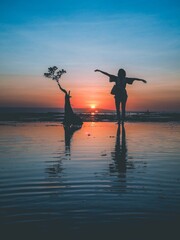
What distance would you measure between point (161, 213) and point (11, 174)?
3.68 m

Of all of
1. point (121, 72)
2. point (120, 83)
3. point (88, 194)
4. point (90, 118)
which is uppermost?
point (121, 72)

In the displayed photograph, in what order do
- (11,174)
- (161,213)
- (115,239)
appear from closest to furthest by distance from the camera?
(115,239) → (161,213) → (11,174)

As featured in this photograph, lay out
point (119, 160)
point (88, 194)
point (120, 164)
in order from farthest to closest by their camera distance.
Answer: point (119, 160) < point (120, 164) < point (88, 194)

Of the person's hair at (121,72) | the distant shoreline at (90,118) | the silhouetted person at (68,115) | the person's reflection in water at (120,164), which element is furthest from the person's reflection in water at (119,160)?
the distant shoreline at (90,118)

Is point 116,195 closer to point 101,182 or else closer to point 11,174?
point 101,182

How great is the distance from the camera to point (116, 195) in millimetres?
5492

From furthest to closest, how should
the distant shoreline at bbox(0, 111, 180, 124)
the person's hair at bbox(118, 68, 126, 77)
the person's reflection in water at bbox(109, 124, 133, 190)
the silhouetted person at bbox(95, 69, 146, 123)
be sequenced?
the distant shoreline at bbox(0, 111, 180, 124) < the silhouetted person at bbox(95, 69, 146, 123) < the person's hair at bbox(118, 68, 126, 77) < the person's reflection in water at bbox(109, 124, 133, 190)

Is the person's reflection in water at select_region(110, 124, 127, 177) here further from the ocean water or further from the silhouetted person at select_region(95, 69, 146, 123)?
the silhouetted person at select_region(95, 69, 146, 123)

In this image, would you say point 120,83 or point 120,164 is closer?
point 120,164

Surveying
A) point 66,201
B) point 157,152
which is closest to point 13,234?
point 66,201

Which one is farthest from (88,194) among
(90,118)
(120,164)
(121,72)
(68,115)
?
(90,118)

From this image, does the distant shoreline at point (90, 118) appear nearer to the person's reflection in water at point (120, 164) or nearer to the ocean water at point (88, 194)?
the person's reflection in water at point (120, 164)

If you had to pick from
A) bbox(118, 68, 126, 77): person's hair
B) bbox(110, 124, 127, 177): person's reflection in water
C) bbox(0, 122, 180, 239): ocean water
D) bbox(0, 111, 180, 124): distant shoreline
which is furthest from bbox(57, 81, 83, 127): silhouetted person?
bbox(0, 122, 180, 239): ocean water

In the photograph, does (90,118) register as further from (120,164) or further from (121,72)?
(120,164)
